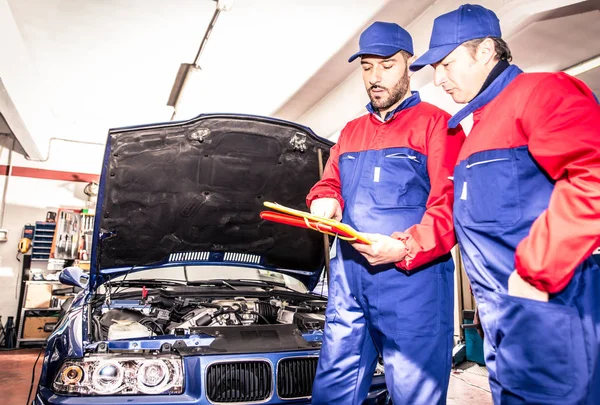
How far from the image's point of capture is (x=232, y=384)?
1762 mm

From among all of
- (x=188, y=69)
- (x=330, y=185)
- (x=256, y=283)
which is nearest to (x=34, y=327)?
(x=188, y=69)

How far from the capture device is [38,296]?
6.77m

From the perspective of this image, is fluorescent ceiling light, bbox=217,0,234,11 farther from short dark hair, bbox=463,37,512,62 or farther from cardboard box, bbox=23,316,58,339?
cardboard box, bbox=23,316,58,339

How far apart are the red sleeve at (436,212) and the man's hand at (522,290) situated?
13.5 inches

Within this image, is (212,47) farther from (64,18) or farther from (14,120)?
(14,120)

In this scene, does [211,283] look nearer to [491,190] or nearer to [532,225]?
[491,190]

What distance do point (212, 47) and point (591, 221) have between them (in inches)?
182

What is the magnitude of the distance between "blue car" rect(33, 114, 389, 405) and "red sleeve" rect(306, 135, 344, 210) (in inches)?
25.0

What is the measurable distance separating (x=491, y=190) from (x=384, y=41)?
843 millimetres

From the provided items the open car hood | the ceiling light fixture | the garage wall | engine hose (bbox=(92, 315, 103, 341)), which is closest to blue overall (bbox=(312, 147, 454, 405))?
the open car hood

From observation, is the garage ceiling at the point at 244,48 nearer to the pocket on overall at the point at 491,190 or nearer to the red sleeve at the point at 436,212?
the red sleeve at the point at 436,212

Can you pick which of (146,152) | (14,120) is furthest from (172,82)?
(146,152)

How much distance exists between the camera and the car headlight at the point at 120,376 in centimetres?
164

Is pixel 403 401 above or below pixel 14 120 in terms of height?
below
